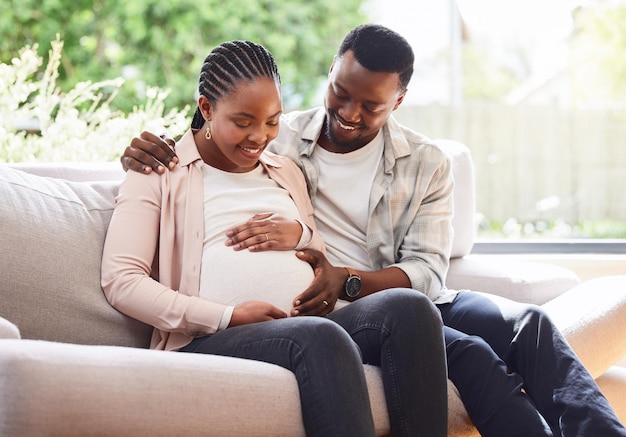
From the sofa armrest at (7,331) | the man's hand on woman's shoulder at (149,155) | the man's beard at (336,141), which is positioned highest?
the man's hand on woman's shoulder at (149,155)

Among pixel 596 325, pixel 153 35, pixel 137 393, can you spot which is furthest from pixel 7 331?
pixel 153 35

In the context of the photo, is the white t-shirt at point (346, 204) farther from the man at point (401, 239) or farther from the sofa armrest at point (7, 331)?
the sofa armrest at point (7, 331)

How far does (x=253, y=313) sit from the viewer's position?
172cm

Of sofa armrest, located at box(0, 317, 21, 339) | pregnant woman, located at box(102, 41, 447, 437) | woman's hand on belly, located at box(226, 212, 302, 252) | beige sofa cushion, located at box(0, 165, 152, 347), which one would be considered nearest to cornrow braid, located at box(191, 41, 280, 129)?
pregnant woman, located at box(102, 41, 447, 437)

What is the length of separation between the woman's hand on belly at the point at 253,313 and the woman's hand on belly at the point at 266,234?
0.45 feet

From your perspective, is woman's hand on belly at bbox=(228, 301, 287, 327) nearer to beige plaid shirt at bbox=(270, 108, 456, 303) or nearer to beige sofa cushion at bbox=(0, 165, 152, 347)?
beige sofa cushion at bbox=(0, 165, 152, 347)

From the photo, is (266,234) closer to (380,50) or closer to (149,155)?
(149,155)

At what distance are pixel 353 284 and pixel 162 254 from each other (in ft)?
1.42

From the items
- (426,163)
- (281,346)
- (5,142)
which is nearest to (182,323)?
(281,346)

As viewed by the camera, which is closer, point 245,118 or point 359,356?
point 359,356

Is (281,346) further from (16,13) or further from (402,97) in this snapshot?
(16,13)

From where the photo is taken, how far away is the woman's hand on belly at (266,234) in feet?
5.97

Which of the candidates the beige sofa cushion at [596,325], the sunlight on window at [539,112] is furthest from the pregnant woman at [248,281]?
the sunlight on window at [539,112]

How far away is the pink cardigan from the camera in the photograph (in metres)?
1.71
